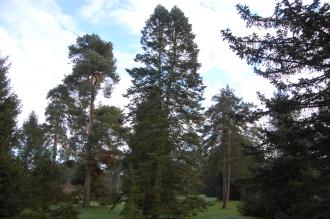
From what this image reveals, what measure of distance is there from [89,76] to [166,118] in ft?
51.8

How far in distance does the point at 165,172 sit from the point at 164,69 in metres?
8.42

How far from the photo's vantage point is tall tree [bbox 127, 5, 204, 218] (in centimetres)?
2239

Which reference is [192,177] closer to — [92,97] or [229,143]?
[92,97]

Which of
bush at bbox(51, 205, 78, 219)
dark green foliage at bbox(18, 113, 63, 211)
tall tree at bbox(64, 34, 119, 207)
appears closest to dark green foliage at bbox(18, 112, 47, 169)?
dark green foliage at bbox(18, 113, 63, 211)

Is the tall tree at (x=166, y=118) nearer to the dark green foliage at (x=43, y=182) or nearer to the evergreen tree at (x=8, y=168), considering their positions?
the dark green foliage at (x=43, y=182)

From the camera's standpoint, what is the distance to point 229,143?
4262 centimetres

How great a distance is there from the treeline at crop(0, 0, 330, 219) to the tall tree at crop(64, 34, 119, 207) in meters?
0.09

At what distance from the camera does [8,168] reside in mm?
23422

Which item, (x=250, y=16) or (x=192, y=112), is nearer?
(x=250, y=16)

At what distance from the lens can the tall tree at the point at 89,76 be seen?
3600 cm

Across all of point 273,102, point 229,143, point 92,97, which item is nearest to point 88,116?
point 92,97

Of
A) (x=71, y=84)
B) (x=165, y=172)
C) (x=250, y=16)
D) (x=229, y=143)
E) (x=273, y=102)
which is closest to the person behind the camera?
(x=250, y=16)

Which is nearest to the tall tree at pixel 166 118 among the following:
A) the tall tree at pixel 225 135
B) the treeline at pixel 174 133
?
the treeline at pixel 174 133

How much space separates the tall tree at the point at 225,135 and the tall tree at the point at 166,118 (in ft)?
48.6
